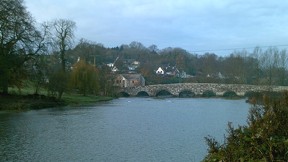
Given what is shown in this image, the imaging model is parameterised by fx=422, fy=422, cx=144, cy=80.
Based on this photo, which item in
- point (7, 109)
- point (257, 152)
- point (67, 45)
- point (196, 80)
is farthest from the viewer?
point (196, 80)

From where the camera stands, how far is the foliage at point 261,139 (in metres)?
6.82

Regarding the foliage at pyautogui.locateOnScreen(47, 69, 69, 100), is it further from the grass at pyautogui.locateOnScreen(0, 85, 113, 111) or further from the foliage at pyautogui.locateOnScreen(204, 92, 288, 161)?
the foliage at pyautogui.locateOnScreen(204, 92, 288, 161)

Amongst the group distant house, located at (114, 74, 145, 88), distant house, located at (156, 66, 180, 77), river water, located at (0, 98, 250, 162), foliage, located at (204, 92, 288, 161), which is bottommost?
river water, located at (0, 98, 250, 162)

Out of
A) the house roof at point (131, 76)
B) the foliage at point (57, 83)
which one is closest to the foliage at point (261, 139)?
the foliage at point (57, 83)

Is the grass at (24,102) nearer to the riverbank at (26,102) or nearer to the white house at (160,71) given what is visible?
the riverbank at (26,102)

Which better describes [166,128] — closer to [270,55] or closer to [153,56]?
[270,55]

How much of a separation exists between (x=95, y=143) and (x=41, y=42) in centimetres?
2766

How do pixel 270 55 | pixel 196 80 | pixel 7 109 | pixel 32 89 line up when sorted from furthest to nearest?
pixel 196 80 < pixel 270 55 < pixel 32 89 < pixel 7 109

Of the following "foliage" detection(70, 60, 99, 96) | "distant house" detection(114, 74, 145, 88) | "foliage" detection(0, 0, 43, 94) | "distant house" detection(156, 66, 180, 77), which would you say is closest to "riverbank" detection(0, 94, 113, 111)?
"foliage" detection(0, 0, 43, 94)

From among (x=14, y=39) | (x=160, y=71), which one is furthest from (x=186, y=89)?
(x=14, y=39)

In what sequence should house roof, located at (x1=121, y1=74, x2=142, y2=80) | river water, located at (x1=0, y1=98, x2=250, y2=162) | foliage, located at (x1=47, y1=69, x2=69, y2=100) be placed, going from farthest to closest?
house roof, located at (x1=121, y1=74, x2=142, y2=80) < foliage, located at (x1=47, y1=69, x2=69, y2=100) < river water, located at (x1=0, y1=98, x2=250, y2=162)

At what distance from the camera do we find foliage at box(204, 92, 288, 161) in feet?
22.4

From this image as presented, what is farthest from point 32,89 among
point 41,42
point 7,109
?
point 7,109

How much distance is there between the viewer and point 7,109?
36188 mm
